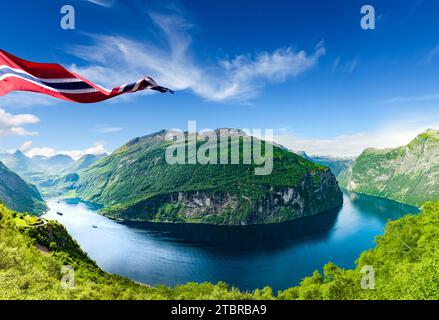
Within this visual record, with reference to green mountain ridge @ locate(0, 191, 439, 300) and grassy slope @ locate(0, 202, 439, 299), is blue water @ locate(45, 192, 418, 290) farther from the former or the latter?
grassy slope @ locate(0, 202, 439, 299)

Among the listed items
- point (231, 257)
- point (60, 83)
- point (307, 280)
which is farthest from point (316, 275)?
point (231, 257)

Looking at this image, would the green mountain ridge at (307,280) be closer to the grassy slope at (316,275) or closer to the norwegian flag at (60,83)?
the grassy slope at (316,275)

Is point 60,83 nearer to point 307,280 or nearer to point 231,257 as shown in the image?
point 307,280

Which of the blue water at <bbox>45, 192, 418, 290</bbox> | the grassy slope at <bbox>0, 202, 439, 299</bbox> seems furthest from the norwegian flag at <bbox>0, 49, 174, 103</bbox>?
the blue water at <bbox>45, 192, 418, 290</bbox>

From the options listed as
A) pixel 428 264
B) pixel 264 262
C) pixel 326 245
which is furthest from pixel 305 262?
pixel 428 264

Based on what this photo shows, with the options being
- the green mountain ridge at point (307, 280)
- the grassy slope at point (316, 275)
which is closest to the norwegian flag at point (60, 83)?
the grassy slope at point (316, 275)
